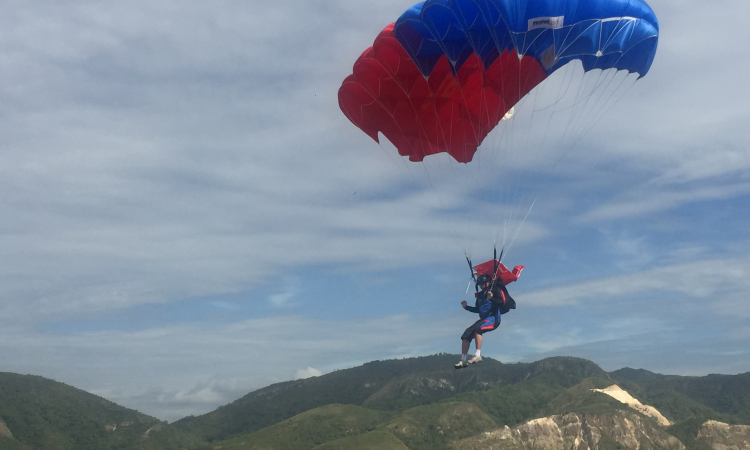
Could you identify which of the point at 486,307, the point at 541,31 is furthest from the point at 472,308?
the point at 541,31

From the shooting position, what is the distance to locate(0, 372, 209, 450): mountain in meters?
131

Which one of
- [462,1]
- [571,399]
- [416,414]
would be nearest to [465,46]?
[462,1]

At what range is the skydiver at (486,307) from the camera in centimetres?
2248

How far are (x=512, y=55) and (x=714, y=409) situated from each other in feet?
549

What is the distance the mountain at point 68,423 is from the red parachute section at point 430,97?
420 feet

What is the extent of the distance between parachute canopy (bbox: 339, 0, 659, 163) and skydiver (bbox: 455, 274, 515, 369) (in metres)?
6.77

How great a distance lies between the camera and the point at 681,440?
380 feet

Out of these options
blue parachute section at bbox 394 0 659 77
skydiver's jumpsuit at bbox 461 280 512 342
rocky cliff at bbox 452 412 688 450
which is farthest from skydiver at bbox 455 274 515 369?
rocky cliff at bbox 452 412 688 450

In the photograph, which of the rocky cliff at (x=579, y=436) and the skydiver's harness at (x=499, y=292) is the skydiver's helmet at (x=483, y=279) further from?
the rocky cliff at (x=579, y=436)

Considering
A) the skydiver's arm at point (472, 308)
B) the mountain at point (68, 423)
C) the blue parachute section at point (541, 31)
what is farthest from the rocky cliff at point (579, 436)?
the blue parachute section at point (541, 31)

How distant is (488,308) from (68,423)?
145 meters

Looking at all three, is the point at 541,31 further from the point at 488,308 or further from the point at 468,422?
the point at 468,422

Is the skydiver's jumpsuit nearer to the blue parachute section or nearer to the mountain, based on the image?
the blue parachute section

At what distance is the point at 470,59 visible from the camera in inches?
964
